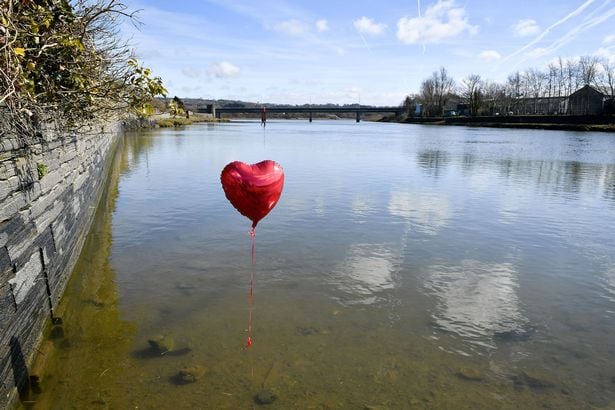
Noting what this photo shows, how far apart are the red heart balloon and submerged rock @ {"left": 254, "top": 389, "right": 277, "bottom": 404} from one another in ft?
7.66

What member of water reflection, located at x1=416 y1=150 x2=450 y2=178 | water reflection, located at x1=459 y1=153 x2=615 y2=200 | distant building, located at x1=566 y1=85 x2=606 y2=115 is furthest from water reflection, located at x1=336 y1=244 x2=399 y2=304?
distant building, located at x1=566 y1=85 x2=606 y2=115

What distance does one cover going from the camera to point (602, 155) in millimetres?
32469

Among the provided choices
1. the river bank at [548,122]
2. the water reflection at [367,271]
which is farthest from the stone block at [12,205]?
the river bank at [548,122]

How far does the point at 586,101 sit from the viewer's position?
104 meters

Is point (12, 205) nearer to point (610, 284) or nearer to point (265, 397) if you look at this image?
point (265, 397)

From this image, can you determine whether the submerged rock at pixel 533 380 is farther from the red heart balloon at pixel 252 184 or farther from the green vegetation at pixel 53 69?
the green vegetation at pixel 53 69

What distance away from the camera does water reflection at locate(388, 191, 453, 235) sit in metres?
12.4

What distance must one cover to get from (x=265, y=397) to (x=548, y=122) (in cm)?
9424

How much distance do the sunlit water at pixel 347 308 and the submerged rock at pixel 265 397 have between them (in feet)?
0.16

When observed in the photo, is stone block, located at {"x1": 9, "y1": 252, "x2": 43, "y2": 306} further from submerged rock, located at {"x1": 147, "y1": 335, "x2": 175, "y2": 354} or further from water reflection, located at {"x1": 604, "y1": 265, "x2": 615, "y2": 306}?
water reflection, located at {"x1": 604, "y1": 265, "x2": 615, "y2": 306}

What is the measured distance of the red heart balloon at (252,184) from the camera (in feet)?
19.5

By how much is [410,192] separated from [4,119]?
1411cm

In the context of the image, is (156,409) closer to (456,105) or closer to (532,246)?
(532,246)

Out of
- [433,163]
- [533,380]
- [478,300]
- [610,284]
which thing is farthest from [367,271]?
[433,163]
